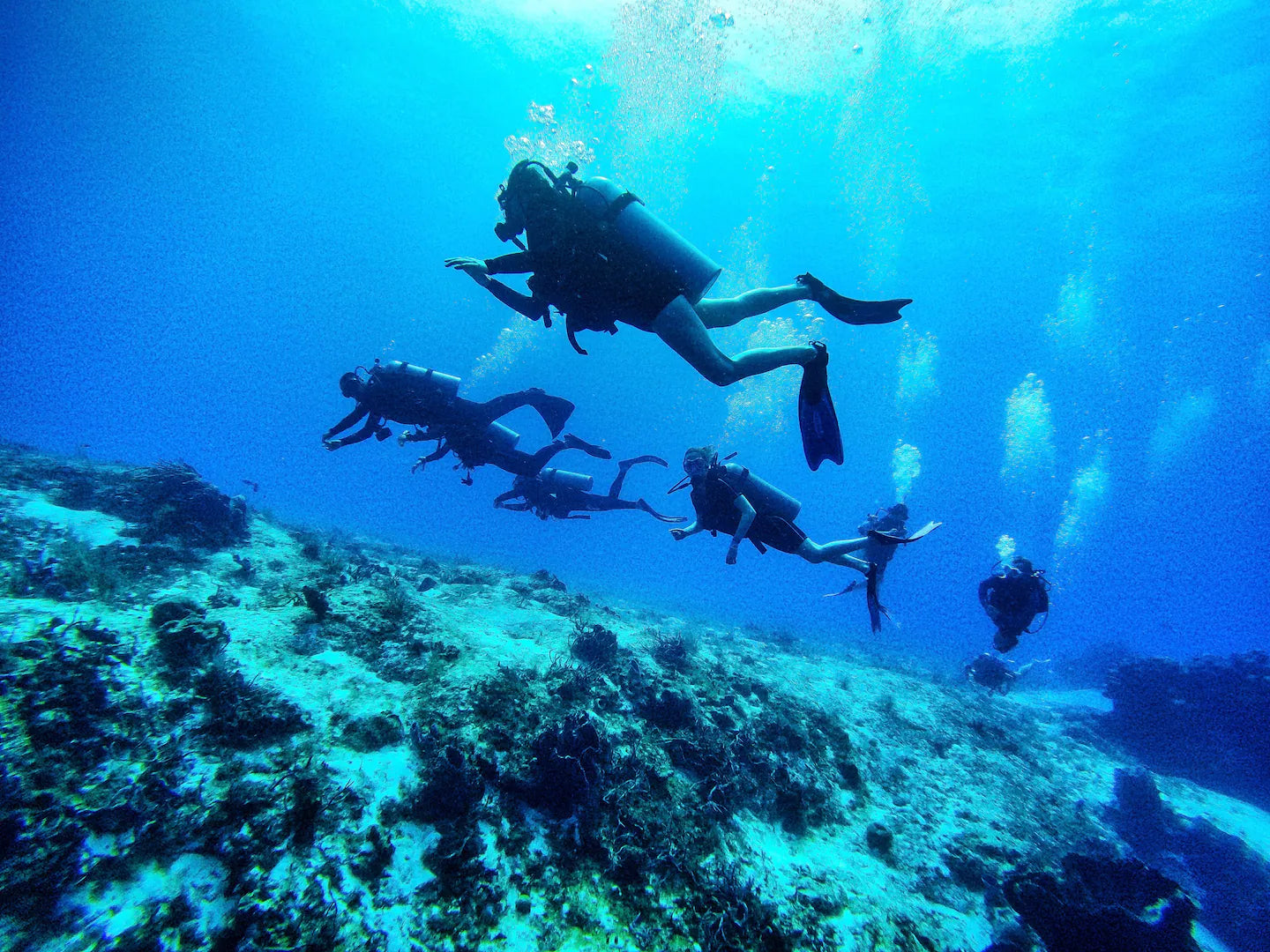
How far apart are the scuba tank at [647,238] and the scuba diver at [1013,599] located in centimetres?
1008

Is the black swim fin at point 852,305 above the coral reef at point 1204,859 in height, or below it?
above

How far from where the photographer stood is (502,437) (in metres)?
10.7

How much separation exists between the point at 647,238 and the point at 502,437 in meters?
7.46

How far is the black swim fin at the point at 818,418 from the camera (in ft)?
17.1

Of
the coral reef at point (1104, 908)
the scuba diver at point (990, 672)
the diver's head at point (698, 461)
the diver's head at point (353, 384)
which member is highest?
the diver's head at point (353, 384)

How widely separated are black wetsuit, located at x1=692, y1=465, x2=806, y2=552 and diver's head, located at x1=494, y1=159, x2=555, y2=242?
3.91 m

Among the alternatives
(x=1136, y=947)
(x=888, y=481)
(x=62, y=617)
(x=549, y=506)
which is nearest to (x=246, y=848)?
(x=62, y=617)

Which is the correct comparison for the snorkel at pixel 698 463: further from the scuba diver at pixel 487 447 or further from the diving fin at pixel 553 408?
the diving fin at pixel 553 408

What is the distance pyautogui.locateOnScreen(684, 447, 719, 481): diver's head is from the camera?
668 cm

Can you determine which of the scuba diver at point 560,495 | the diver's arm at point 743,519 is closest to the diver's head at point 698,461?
the diver's arm at point 743,519

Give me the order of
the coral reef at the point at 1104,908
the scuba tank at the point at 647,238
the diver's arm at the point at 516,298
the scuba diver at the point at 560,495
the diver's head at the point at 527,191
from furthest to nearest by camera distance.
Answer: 1. the scuba diver at the point at 560,495
2. the diver's arm at the point at 516,298
3. the coral reef at the point at 1104,908
4. the diver's head at the point at 527,191
5. the scuba tank at the point at 647,238

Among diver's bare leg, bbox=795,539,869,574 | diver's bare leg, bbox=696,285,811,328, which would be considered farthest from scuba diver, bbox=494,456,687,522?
diver's bare leg, bbox=696,285,811,328

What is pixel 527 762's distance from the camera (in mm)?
4051

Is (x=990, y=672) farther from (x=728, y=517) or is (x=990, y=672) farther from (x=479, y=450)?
(x=479, y=450)
